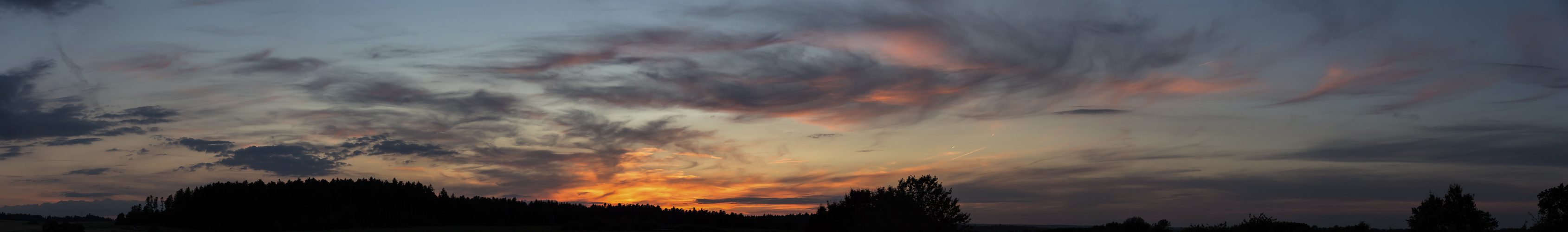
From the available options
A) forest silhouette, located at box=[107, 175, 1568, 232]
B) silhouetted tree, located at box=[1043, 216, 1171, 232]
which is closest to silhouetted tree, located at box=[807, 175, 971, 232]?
forest silhouette, located at box=[107, 175, 1568, 232]

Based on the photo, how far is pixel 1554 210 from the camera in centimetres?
9069

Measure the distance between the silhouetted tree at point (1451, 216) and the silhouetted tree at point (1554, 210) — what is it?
12.6m

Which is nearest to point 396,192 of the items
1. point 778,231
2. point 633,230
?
point 633,230

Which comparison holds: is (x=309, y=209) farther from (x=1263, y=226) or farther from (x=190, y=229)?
(x=1263, y=226)

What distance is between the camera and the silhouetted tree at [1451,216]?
10619cm

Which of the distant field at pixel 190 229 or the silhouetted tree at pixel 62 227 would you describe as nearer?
the silhouetted tree at pixel 62 227

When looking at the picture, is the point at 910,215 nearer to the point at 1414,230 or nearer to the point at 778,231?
the point at 1414,230

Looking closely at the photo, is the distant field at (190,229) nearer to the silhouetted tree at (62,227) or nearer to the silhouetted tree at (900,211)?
the silhouetted tree at (62,227)

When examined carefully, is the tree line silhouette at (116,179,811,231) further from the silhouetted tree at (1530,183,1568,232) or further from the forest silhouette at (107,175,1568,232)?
the silhouetted tree at (1530,183,1568,232)

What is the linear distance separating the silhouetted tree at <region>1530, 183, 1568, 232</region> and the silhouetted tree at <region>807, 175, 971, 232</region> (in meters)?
65.9

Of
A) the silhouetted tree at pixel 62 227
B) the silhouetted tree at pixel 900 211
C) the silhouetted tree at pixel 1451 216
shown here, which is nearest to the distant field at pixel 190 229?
the silhouetted tree at pixel 62 227

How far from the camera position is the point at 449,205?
197000 millimetres

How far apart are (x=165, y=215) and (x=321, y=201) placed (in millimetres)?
44177

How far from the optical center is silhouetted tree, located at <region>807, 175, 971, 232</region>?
72.1 m
